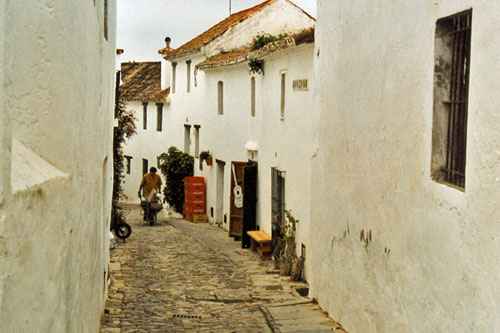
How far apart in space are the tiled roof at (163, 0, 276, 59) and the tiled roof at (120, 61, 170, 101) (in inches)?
137

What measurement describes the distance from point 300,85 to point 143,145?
22.2 metres

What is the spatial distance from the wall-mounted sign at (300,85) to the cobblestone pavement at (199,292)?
11.3 ft

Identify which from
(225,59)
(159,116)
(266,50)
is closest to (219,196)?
(225,59)

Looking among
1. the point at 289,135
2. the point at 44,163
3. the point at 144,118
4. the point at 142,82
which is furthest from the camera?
the point at 142,82

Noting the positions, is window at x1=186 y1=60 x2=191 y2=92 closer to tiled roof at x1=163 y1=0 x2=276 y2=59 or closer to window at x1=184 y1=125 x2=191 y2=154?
tiled roof at x1=163 y1=0 x2=276 y2=59

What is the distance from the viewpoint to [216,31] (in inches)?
1025

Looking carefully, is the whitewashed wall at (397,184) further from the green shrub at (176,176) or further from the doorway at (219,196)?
the green shrub at (176,176)

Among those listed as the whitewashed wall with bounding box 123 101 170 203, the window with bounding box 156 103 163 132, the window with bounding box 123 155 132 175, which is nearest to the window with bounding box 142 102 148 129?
the whitewashed wall with bounding box 123 101 170 203

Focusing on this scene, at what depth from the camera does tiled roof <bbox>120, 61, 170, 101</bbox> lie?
3312cm

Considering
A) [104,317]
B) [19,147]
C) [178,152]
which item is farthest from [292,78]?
[178,152]

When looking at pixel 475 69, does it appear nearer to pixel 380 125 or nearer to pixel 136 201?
pixel 380 125

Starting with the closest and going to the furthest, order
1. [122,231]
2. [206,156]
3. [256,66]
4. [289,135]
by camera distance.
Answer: [289,135]
[256,66]
[122,231]
[206,156]

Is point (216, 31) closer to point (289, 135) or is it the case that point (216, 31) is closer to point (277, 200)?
point (277, 200)

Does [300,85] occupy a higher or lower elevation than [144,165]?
higher
